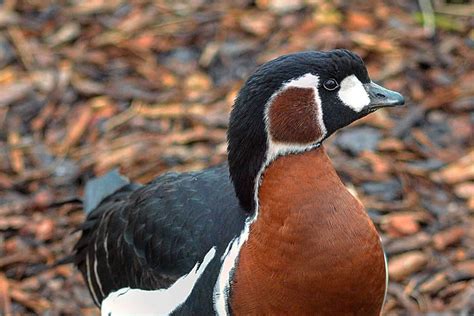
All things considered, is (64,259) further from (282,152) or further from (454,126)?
(454,126)

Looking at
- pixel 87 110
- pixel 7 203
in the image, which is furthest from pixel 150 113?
pixel 7 203

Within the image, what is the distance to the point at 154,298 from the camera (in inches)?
139

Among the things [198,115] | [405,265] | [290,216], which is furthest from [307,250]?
[198,115]

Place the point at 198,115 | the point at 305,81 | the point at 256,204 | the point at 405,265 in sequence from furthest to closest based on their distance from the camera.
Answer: the point at 198,115 < the point at 405,265 < the point at 256,204 < the point at 305,81

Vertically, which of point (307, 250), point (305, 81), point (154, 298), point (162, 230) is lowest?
point (154, 298)

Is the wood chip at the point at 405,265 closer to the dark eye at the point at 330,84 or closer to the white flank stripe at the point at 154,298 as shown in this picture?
the white flank stripe at the point at 154,298

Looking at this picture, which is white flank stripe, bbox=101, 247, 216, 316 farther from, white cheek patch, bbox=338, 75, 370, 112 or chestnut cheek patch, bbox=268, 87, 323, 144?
white cheek patch, bbox=338, 75, 370, 112

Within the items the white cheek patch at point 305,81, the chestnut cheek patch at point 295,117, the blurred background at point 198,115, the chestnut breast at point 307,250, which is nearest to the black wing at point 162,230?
the chestnut breast at point 307,250

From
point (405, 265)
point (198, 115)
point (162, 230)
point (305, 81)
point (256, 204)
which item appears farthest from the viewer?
point (198, 115)

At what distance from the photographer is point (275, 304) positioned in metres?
3.15

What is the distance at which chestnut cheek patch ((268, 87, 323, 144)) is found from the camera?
3100 millimetres

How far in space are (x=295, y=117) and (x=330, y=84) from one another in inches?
5.8

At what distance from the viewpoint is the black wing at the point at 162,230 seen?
3373mm

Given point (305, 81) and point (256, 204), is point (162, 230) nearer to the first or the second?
point (256, 204)
